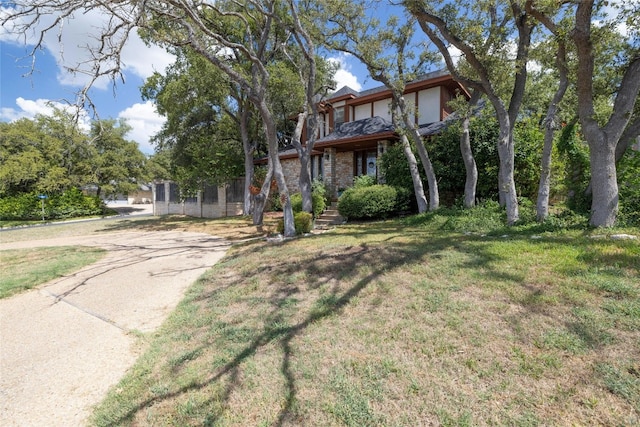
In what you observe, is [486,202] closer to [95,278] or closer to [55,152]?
[95,278]

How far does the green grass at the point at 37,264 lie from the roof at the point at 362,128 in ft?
36.3

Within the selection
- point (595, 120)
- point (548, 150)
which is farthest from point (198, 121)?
point (595, 120)

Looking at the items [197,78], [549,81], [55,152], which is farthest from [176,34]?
[55,152]

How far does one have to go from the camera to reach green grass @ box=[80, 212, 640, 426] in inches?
85.3

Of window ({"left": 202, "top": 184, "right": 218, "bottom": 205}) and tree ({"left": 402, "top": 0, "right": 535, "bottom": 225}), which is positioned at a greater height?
tree ({"left": 402, "top": 0, "right": 535, "bottom": 225})

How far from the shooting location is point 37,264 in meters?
7.12

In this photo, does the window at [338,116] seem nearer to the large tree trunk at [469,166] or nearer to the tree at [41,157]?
the large tree trunk at [469,166]

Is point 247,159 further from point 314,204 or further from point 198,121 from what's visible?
point 314,204

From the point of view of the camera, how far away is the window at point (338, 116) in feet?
60.8

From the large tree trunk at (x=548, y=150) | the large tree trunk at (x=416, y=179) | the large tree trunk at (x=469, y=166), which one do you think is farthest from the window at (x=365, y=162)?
the large tree trunk at (x=548, y=150)

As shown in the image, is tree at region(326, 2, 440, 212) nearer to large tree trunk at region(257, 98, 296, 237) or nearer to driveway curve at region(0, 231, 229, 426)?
large tree trunk at region(257, 98, 296, 237)

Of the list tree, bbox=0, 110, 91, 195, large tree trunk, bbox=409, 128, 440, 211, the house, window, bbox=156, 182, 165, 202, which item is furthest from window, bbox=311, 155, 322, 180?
tree, bbox=0, 110, 91, 195

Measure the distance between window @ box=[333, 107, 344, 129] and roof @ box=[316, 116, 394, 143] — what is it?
1.90m

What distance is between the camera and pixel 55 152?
2217cm
